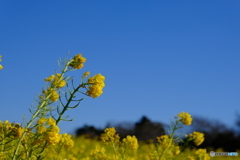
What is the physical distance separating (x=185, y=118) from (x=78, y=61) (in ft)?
5.98

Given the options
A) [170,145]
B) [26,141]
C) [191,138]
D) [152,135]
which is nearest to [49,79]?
[26,141]

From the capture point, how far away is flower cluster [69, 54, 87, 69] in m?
2.43

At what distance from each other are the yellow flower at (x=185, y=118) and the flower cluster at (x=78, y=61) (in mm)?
1796

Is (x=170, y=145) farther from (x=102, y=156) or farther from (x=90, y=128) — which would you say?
(x=90, y=128)

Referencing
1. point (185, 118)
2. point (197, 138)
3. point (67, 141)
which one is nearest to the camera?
point (67, 141)

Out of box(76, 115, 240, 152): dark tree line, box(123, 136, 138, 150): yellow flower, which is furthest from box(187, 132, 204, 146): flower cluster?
box(76, 115, 240, 152): dark tree line

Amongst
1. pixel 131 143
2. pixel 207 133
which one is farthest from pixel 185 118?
pixel 207 133

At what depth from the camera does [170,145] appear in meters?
3.86

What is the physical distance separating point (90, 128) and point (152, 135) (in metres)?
6.48

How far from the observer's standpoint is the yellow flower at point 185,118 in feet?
12.6

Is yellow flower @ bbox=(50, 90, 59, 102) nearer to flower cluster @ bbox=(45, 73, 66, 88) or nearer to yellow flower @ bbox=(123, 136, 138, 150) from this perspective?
flower cluster @ bbox=(45, 73, 66, 88)

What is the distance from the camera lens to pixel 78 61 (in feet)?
8.02

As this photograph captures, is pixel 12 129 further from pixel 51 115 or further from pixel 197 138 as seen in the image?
pixel 197 138

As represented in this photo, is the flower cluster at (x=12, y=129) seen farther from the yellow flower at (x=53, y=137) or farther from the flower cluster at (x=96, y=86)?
the flower cluster at (x=96, y=86)
